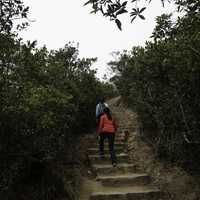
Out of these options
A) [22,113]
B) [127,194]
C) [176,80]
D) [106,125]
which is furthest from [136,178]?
[22,113]

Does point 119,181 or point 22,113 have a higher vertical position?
point 22,113

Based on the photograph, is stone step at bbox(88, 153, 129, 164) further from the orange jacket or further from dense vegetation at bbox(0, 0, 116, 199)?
dense vegetation at bbox(0, 0, 116, 199)

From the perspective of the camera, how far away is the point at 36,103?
7188mm

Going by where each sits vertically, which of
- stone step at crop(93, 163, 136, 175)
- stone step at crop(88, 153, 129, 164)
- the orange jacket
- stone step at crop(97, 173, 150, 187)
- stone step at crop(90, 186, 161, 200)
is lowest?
stone step at crop(90, 186, 161, 200)

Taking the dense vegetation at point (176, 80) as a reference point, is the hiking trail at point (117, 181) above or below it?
below

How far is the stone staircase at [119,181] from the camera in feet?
28.9

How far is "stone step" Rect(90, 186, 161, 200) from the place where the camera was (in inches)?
343

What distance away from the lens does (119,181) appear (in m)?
9.71

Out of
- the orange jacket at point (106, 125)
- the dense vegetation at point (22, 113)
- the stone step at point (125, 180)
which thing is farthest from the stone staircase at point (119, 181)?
the dense vegetation at point (22, 113)

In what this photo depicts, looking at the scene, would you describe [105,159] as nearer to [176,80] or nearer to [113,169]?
[113,169]

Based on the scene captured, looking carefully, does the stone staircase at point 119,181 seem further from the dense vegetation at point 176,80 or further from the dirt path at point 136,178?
the dense vegetation at point 176,80

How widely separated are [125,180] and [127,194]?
954mm

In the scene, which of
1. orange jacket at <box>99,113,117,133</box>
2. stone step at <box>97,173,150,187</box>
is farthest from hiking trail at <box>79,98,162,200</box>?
orange jacket at <box>99,113,117,133</box>

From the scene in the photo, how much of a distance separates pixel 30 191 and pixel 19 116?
195cm
